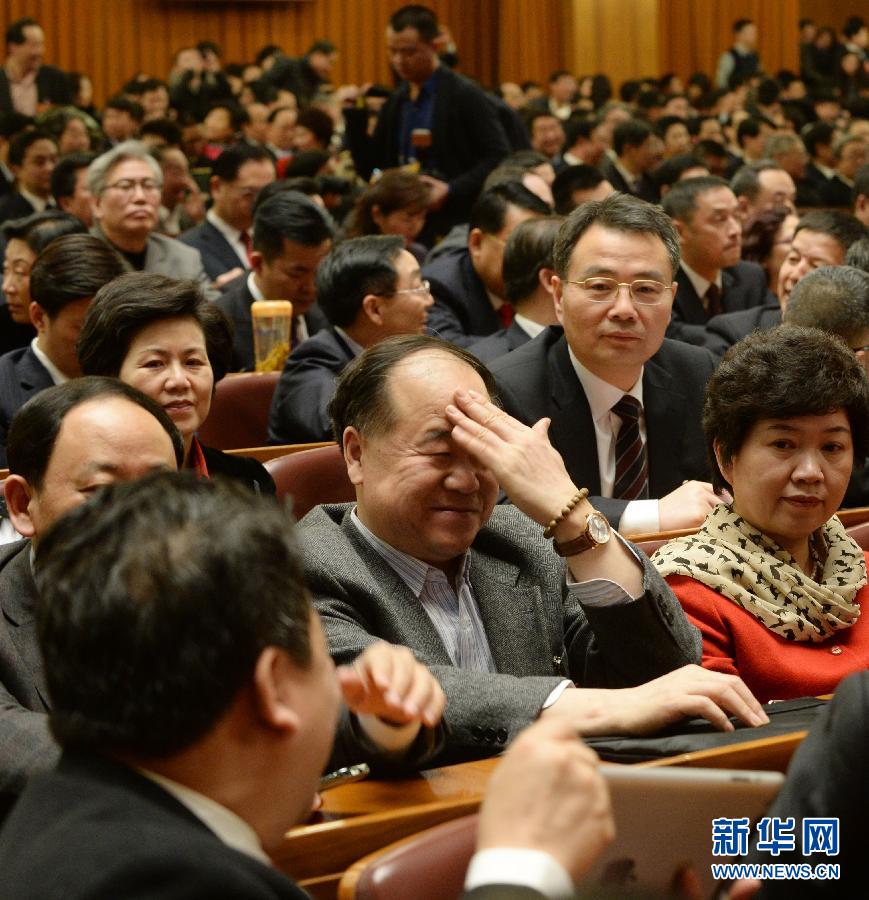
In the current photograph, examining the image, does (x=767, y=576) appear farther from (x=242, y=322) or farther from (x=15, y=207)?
(x=15, y=207)

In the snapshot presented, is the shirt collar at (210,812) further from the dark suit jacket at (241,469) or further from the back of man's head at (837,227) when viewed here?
the back of man's head at (837,227)

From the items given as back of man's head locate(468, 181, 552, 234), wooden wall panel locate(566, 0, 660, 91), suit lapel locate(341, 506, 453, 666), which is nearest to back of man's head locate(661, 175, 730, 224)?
back of man's head locate(468, 181, 552, 234)

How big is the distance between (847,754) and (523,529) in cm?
112

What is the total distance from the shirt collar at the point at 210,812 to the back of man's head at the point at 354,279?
3157 millimetres

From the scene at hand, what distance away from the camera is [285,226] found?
4.80 meters

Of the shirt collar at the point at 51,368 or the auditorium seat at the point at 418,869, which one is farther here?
the shirt collar at the point at 51,368

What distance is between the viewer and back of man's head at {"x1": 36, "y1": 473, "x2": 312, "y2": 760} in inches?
39.0

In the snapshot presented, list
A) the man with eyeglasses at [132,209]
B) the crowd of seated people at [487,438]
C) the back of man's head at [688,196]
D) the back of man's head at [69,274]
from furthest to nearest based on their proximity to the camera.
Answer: the back of man's head at [688,196], the man with eyeglasses at [132,209], the back of man's head at [69,274], the crowd of seated people at [487,438]

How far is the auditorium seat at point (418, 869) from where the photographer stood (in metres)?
1.22


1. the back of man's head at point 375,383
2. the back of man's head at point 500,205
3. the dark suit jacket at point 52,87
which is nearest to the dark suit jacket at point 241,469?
the back of man's head at point 375,383

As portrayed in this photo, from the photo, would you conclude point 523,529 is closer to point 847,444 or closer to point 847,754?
point 847,444

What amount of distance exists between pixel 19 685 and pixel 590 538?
0.82m

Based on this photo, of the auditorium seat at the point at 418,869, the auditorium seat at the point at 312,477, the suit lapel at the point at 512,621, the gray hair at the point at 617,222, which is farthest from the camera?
the gray hair at the point at 617,222

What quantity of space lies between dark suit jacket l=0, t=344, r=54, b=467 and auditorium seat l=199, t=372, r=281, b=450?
0.51 m
